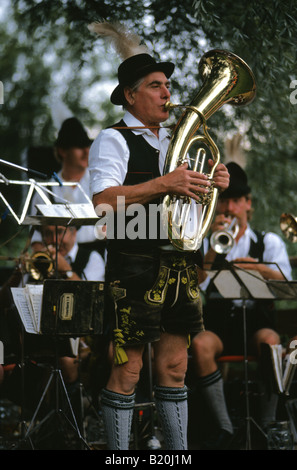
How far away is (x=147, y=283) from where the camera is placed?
10.2ft

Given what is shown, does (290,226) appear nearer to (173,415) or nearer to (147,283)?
(147,283)

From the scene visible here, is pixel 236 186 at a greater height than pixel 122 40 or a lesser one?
lesser

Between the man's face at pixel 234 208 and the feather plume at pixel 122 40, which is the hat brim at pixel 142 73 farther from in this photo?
the man's face at pixel 234 208

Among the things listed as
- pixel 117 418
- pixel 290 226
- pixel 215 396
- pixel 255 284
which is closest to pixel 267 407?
pixel 215 396

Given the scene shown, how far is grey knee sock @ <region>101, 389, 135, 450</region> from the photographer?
3.03m

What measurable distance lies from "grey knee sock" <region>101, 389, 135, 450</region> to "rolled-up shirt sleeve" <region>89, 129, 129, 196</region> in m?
0.99

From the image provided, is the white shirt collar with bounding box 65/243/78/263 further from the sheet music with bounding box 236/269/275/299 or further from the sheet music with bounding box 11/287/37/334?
the sheet music with bounding box 236/269/275/299

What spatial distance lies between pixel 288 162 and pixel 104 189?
26.3 feet

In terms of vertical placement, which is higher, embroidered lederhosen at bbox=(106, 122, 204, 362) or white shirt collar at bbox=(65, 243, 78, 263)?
white shirt collar at bbox=(65, 243, 78, 263)

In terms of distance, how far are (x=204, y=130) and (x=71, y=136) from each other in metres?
2.81

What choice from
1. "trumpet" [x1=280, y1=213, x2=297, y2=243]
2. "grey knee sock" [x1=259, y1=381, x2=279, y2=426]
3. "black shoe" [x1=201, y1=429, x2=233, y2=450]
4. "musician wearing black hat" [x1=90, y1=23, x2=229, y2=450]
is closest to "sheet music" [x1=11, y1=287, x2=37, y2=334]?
"musician wearing black hat" [x1=90, y1=23, x2=229, y2=450]

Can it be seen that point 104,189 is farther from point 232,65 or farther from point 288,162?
point 288,162

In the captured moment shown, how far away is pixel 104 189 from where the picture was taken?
307 centimetres

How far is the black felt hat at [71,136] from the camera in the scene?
19.2ft
